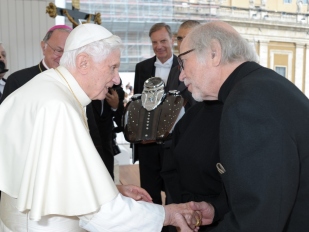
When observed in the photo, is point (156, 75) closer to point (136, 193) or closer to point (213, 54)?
point (136, 193)

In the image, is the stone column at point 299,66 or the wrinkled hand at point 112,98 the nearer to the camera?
the wrinkled hand at point 112,98

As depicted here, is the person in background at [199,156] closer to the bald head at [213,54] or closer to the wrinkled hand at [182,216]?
the wrinkled hand at [182,216]

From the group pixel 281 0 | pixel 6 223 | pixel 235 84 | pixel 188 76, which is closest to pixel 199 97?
pixel 188 76

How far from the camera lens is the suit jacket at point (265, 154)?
3.72ft

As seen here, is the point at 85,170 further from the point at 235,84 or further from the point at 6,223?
the point at 235,84

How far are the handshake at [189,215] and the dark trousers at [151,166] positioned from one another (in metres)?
1.53

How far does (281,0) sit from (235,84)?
237 inches

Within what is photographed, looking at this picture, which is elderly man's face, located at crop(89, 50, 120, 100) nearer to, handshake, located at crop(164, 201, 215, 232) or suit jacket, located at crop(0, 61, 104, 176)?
handshake, located at crop(164, 201, 215, 232)

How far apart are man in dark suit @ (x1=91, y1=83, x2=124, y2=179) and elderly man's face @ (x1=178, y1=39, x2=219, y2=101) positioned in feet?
6.33

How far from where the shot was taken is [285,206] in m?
1.17

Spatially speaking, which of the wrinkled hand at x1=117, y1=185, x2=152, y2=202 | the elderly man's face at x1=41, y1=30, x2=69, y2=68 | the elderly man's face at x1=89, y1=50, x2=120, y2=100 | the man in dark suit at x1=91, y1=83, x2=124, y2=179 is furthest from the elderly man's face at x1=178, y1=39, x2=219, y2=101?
the man in dark suit at x1=91, y1=83, x2=124, y2=179

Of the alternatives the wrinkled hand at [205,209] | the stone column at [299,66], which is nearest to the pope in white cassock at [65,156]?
the wrinkled hand at [205,209]

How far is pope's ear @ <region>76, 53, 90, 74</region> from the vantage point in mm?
1515

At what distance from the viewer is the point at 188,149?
1.88 m
